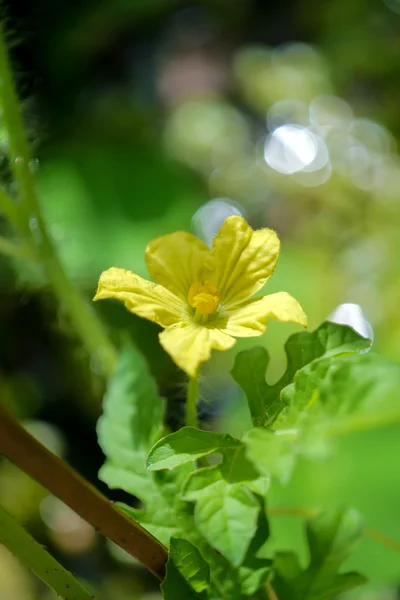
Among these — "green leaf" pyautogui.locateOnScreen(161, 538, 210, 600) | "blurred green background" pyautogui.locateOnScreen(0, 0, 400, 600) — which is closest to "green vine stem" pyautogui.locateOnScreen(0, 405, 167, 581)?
"green leaf" pyautogui.locateOnScreen(161, 538, 210, 600)

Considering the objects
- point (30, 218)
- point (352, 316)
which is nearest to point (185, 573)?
point (30, 218)

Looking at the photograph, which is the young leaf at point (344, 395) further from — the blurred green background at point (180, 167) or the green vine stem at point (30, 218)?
the blurred green background at point (180, 167)

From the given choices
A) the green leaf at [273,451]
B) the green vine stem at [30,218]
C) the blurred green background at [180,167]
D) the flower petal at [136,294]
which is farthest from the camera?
the blurred green background at [180,167]

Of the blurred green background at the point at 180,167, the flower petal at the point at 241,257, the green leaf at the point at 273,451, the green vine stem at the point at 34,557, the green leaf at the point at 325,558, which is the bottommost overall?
the blurred green background at the point at 180,167

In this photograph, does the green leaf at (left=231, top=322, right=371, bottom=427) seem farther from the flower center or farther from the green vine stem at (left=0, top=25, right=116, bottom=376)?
the green vine stem at (left=0, top=25, right=116, bottom=376)

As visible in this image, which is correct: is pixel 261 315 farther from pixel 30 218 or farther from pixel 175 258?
pixel 30 218

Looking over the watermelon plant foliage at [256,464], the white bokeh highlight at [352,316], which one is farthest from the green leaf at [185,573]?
the white bokeh highlight at [352,316]
